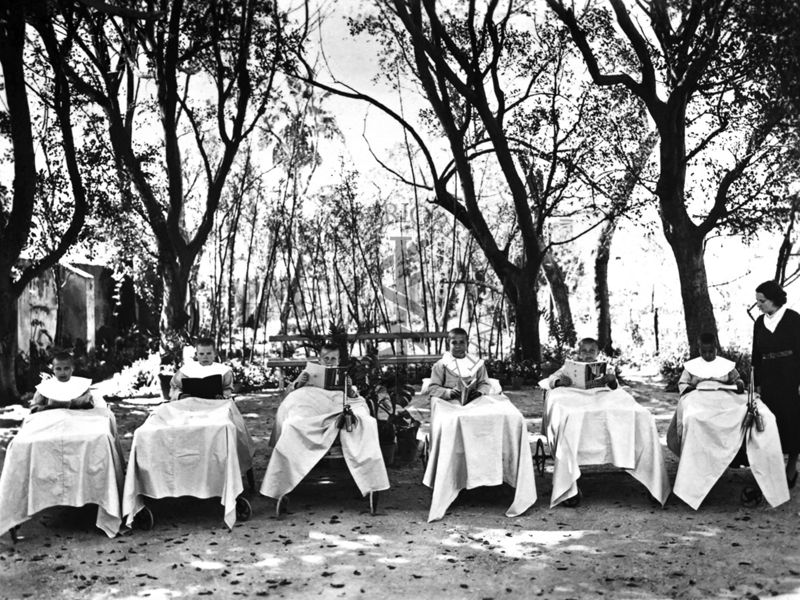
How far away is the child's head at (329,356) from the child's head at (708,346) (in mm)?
2518

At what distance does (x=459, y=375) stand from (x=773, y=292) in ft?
7.44

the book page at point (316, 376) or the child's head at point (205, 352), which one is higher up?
the child's head at point (205, 352)

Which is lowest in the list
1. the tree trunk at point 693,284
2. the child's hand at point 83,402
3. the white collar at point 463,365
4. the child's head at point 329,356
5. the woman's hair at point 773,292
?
the child's hand at point 83,402

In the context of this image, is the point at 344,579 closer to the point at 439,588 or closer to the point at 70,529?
the point at 439,588

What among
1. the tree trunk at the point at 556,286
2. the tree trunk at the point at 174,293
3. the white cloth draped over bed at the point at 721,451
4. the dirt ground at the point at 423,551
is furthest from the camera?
the tree trunk at the point at 556,286

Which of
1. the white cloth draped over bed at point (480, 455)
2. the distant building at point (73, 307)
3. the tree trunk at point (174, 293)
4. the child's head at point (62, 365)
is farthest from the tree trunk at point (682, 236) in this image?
the distant building at point (73, 307)

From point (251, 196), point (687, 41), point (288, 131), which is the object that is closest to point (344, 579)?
point (687, 41)

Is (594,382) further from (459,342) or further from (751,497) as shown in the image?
(751,497)

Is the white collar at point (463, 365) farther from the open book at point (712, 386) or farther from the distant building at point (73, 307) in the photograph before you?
the distant building at point (73, 307)

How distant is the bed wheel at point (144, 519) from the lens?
561 cm

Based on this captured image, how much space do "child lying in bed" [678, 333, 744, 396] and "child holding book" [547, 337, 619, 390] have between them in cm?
49

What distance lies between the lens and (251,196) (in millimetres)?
18594

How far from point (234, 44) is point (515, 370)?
651 centimetres

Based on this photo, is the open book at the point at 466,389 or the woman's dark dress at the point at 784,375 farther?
the open book at the point at 466,389
